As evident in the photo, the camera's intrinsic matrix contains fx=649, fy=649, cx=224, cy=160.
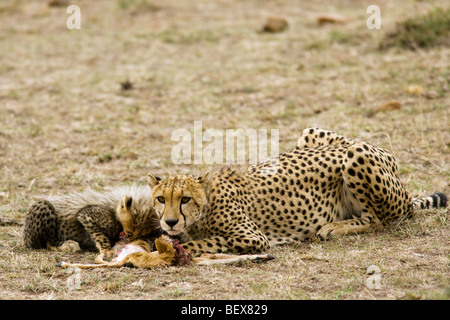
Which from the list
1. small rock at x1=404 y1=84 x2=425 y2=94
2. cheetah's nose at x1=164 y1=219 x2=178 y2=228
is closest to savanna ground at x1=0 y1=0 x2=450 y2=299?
small rock at x1=404 y1=84 x2=425 y2=94

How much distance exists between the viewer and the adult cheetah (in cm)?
517

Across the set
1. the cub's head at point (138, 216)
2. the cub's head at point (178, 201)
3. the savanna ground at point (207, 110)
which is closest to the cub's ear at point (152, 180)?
the cub's head at point (178, 201)

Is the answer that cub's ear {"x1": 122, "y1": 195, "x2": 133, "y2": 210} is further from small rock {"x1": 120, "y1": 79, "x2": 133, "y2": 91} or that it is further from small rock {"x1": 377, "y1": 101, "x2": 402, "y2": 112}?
small rock {"x1": 120, "y1": 79, "x2": 133, "y2": 91}

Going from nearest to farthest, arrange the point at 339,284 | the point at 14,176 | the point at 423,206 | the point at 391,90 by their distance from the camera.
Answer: the point at 339,284 → the point at 423,206 → the point at 14,176 → the point at 391,90

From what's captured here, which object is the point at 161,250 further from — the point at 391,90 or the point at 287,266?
the point at 391,90

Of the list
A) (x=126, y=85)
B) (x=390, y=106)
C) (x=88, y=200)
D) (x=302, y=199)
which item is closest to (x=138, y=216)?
(x=88, y=200)

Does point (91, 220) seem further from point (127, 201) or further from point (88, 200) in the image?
point (127, 201)

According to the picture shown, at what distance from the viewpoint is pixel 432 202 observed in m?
5.79

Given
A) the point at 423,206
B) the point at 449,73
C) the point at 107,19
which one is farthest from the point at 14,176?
the point at 107,19

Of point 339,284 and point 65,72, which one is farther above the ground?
point 65,72

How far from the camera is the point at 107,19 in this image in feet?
49.3

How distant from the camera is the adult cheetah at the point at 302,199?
5.17 m

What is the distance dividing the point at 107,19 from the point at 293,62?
17.9 feet

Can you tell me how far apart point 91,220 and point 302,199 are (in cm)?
178
